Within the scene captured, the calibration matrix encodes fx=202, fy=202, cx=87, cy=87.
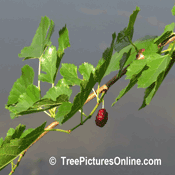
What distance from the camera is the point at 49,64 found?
394mm

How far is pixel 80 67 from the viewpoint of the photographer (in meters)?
0.39

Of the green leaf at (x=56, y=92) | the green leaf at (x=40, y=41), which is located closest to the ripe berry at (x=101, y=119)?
the green leaf at (x=56, y=92)

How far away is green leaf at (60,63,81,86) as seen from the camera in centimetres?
39

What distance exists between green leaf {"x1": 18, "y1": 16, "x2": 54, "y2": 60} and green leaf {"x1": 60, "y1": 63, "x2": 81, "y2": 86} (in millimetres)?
64

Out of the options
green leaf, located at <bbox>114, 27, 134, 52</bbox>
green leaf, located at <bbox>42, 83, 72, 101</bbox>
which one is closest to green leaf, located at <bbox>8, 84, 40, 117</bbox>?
green leaf, located at <bbox>42, 83, 72, 101</bbox>

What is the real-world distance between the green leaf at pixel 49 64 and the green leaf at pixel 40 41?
3 cm

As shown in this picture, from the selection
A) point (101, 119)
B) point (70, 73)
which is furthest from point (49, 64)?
point (101, 119)

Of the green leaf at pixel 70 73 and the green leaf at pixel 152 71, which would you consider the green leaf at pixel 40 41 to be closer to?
the green leaf at pixel 70 73

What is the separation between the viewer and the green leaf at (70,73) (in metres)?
0.39

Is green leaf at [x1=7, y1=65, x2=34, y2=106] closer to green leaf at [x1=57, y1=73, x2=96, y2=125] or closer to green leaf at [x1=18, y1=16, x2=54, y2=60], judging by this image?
green leaf at [x1=18, y1=16, x2=54, y2=60]

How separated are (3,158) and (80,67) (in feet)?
0.67

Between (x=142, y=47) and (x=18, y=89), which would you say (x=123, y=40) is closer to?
(x=142, y=47)

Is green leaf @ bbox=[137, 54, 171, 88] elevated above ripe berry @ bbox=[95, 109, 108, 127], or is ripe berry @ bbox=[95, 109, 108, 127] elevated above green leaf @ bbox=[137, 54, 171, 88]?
green leaf @ bbox=[137, 54, 171, 88]

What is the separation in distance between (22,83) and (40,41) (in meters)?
0.09
